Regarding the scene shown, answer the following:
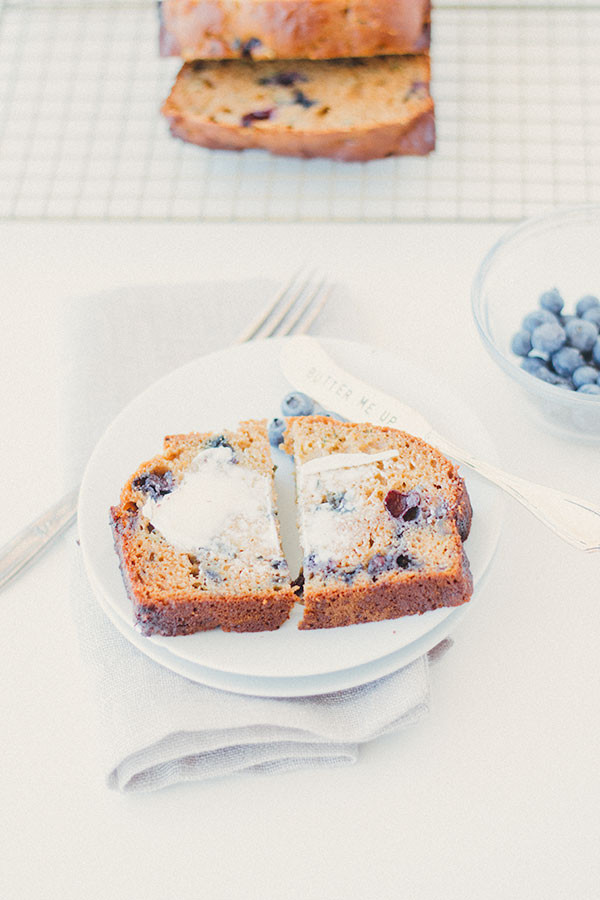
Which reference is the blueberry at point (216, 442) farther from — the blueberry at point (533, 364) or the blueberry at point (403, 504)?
the blueberry at point (533, 364)

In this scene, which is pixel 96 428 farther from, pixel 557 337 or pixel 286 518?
pixel 557 337

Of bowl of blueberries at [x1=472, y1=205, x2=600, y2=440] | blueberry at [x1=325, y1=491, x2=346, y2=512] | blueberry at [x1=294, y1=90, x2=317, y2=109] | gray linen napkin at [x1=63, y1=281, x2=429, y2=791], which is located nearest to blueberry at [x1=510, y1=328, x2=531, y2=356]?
bowl of blueberries at [x1=472, y1=205, x2=600, y2=440]

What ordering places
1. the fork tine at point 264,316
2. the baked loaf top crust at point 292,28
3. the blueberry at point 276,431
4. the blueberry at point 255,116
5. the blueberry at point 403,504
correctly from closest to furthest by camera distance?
the blueberry at point 403,504, the blueberry at point 276,431, the fork tine at point 264,316, the baked loaf top crust at point 292,28, the blueberry at point 255,116

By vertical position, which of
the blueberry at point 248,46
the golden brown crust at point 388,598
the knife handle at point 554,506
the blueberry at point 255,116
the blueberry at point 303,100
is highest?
the blueberry at point 248,46

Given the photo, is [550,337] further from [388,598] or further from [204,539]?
[204,539]

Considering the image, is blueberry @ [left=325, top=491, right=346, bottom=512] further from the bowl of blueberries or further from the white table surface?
the bowl of blueberries

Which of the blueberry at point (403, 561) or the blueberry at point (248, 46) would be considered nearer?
the blueberry at point (403, 561)

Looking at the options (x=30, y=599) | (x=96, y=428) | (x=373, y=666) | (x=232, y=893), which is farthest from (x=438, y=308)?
(x=232, y=893)

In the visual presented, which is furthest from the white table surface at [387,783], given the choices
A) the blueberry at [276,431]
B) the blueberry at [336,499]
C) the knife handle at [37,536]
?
the blueberry at [276,431]
